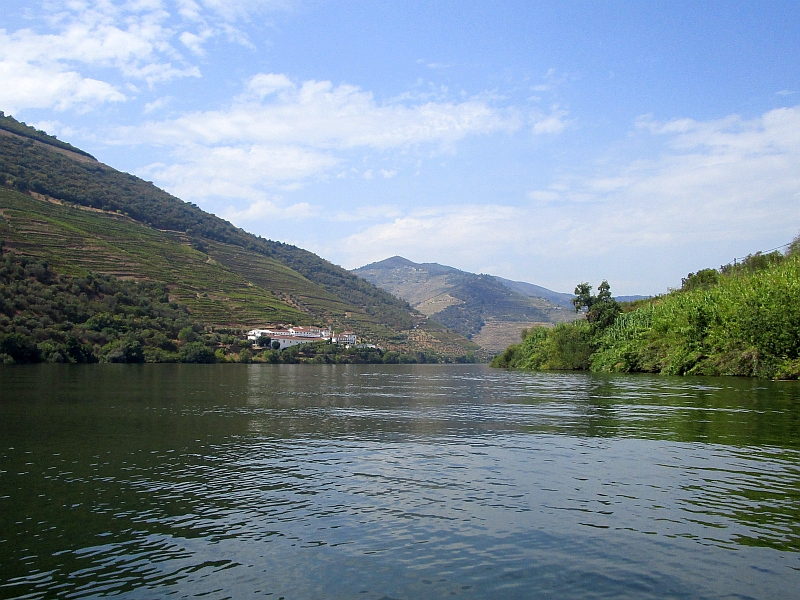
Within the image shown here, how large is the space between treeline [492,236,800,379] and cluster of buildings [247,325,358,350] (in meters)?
73.1

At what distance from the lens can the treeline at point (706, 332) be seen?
61.3 metres

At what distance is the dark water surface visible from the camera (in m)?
11.3

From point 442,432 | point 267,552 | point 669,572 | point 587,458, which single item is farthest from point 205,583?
point 442,432

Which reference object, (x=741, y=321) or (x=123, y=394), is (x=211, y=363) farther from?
(x=741, y=321)

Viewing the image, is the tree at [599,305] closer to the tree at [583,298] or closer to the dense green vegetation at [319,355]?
the tree at [583,298]

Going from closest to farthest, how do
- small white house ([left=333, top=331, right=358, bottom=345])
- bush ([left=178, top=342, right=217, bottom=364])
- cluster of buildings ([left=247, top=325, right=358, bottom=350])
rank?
bush ([left=178, top=342, right=217, bottom=364]) → cluster of buildings ([left=247, top=325, right=358, bottom=350]) → small white house ([left=333, top=331, right=358, bottom=345])

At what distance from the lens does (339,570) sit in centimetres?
1173

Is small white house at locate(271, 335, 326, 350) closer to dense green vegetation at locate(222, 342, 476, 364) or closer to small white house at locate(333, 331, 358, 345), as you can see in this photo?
dense green vegetation at locate(222, 342, 476, 364)

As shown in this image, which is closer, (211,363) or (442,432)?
(442,432)

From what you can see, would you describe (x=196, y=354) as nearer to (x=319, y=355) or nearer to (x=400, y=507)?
(x=319, y=355)

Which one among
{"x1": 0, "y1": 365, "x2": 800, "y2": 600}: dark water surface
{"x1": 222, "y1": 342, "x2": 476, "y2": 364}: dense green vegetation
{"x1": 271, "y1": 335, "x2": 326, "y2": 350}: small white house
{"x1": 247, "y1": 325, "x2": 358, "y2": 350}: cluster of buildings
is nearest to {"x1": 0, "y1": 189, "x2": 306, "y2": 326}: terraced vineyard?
{"x1": 247, "y1": 325, "x2": 358, "y2": 350}: cluster of buildings

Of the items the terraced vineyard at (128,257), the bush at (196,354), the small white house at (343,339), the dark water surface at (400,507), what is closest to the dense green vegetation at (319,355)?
the bush at (196,354)

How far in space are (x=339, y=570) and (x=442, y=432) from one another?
1839cm

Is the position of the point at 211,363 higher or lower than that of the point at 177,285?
lower
